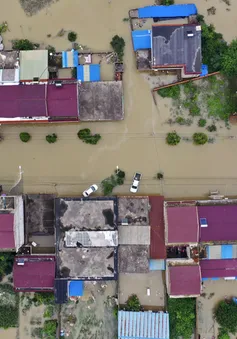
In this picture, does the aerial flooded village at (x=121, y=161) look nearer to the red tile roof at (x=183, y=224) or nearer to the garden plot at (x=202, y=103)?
the garden plot at (x=202, y=103)

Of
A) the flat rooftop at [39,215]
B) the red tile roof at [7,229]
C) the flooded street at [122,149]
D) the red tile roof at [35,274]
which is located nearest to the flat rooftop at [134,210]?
the flooded street at [122,149]

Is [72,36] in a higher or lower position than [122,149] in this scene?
higher

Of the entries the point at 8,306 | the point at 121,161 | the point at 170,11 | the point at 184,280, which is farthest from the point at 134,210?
the point at 170,11

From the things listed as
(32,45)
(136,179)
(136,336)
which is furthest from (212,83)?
(136,336)

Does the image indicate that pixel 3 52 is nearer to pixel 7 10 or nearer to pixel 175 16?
pixel 7 10

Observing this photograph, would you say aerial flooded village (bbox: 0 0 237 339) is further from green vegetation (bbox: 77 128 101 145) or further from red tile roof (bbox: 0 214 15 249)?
red tile roof (bbox: 0 214 15 249)

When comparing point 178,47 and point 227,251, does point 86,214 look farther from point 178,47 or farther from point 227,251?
point 178,47

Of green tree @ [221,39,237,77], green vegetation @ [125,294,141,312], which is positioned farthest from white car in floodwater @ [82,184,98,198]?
green tree @ [221,39,237,77]
